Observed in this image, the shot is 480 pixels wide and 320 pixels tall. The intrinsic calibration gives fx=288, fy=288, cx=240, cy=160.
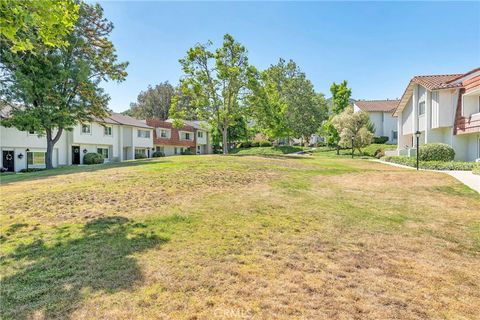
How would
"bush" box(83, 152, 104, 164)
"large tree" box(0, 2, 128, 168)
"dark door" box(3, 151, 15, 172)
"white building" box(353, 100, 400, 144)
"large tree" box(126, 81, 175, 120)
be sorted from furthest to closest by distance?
"large tree" box(126, 81, 175, 120), "white building" box(353, 100, 400, 144), "bush" box(83, 152, 104, 164), "dark door" box(3, 151, 15, 172), "large tree" box(0, 2, 128, 168)

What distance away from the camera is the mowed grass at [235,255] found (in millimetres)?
3666

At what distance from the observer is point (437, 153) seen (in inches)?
818

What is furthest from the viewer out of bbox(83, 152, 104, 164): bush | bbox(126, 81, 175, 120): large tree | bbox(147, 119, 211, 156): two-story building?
bbox(126, 81, 175, 120): large tree

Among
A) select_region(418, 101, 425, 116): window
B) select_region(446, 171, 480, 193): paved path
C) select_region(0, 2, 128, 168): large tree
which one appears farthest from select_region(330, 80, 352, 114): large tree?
select_region(446, 171, 480, 193): paved path

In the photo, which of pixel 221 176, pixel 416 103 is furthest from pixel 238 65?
pixel 221 176

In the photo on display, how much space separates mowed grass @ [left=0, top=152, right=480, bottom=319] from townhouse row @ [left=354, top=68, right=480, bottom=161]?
48.7 feet

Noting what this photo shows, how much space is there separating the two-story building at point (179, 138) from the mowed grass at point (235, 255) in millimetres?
37017

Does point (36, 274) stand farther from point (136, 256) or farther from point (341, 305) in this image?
point (341, 305)

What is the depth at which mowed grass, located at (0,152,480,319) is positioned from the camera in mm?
3666

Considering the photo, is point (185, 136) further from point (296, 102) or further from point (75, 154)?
point (296, 102)

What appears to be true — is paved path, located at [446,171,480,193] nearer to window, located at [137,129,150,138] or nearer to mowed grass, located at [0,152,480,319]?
mowed grass, located at [0,152,480,319]

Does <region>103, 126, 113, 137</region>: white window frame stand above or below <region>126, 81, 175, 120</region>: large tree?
below

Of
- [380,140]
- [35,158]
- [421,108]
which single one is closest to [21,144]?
[35,158]

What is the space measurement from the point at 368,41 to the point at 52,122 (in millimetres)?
26283
